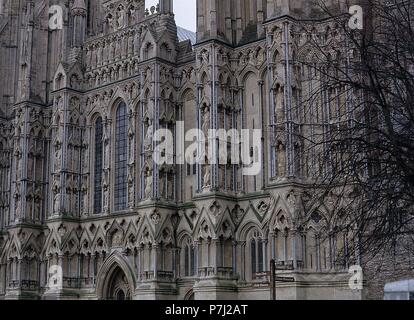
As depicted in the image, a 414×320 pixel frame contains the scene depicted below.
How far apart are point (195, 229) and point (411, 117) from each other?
723 inches

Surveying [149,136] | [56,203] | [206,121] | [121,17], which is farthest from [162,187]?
[121,17]

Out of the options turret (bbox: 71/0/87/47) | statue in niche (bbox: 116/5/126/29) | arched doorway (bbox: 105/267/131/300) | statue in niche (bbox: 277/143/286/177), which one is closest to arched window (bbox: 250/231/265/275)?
statue in niche (bbox: 277/143/286/177)

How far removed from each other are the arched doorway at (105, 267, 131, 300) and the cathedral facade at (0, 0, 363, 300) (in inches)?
2.8

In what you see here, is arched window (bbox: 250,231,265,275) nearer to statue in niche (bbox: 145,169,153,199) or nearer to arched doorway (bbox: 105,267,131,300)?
statue in niche (bbox: 145,169,153,199)

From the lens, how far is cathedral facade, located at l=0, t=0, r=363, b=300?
85.2 feet

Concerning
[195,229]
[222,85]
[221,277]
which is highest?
[222,85]

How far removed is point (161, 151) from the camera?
31.0m

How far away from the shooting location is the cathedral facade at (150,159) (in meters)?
26.0

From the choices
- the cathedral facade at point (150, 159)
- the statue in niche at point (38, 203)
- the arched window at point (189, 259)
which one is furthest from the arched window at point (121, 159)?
the statue in niche at point (38, 203)

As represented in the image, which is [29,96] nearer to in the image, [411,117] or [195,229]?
[195,229]

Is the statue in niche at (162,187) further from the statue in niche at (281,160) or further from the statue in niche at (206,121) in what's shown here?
the statue in niche at (281,160)

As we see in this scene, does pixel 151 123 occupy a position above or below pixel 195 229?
above

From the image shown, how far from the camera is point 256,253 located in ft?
91.9
